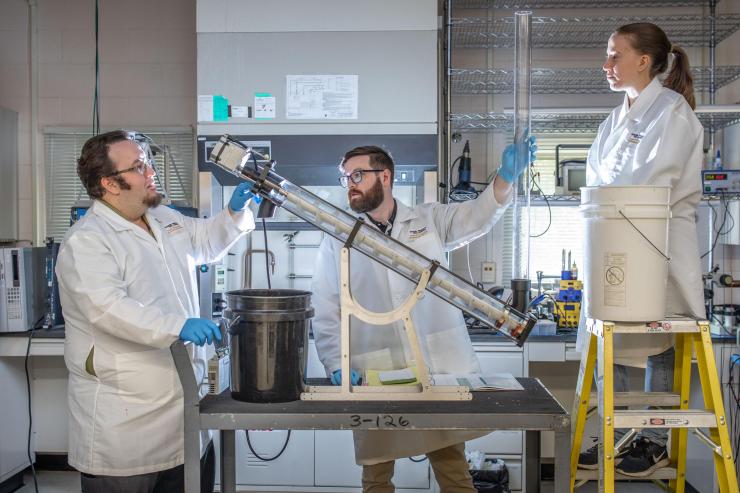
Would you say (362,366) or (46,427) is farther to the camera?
(46,427)

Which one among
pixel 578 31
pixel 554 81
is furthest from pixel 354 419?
pixel 578 31

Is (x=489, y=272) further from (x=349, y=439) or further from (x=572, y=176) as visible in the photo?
(x=349, y=439)

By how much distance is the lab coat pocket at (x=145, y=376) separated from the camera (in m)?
2.00

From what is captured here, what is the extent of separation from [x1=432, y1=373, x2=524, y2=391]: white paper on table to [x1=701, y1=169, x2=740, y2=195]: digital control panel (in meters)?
1.92

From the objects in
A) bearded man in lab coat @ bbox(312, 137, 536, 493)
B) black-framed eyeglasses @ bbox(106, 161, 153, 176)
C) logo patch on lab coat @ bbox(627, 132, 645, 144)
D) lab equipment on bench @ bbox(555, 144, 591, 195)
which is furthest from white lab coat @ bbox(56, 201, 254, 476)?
lab equipment on bench @ bbox(555, 144, 591, 195)

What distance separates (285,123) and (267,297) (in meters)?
1.67

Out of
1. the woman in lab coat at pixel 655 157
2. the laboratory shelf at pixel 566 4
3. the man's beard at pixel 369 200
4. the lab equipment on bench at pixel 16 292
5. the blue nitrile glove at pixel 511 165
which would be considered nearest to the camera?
the woman in lab coat at pixel 655 157

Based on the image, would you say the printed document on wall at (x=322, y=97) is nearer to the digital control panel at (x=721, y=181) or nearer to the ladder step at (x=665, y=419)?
the digital control panel at (x=721, y=181)

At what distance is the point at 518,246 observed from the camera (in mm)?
2195

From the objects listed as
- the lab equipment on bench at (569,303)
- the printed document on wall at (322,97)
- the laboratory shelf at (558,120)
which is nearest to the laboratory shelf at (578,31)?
the laboratory shelf at (558,120)

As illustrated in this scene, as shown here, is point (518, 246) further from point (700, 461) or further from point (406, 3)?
point (700, 461)

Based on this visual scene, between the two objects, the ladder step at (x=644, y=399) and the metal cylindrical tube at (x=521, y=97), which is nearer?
the ladder step at (x=644, y=399)

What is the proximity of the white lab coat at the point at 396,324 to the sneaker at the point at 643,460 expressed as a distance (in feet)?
1.58

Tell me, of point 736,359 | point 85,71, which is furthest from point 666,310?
point 85,71
